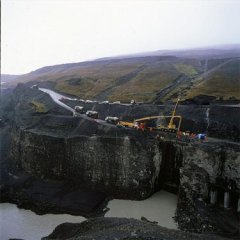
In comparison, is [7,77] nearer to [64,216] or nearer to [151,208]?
[64,216]

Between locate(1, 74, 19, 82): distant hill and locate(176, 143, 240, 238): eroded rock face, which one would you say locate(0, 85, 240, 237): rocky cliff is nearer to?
locate(176, 143, 240, 238): eroded rock face

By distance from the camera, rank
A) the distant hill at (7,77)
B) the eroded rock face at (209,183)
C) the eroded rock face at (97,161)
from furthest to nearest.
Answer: the distant hill at (7,77) → the eroded rock face at (97,161) → the eroded rock face at (209,183)

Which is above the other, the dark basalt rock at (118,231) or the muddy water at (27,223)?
the dark basalt rock at (118,231)

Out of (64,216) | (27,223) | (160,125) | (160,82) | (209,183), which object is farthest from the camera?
(160,82)

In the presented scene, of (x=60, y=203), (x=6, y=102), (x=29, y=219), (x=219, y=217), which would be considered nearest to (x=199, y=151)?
(x=219, y=217)

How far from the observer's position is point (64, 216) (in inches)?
1437

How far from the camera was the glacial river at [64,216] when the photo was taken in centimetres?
3388

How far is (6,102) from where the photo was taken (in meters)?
79.6

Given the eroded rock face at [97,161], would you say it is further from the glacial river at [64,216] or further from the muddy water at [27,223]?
the muddy water at [27,223]

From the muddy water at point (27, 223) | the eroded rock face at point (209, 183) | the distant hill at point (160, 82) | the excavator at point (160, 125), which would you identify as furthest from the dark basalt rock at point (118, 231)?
the distant hill at point (160, 82)

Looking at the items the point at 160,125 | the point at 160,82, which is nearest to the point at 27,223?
the point at 160,125

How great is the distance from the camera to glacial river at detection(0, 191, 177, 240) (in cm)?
3388

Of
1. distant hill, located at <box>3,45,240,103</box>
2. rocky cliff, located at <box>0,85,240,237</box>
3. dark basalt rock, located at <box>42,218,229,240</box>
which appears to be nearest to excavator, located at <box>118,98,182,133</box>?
rocky cliff, located at <box>0,85,240,237</box>

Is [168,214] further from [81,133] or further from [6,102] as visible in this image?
[6,102]
